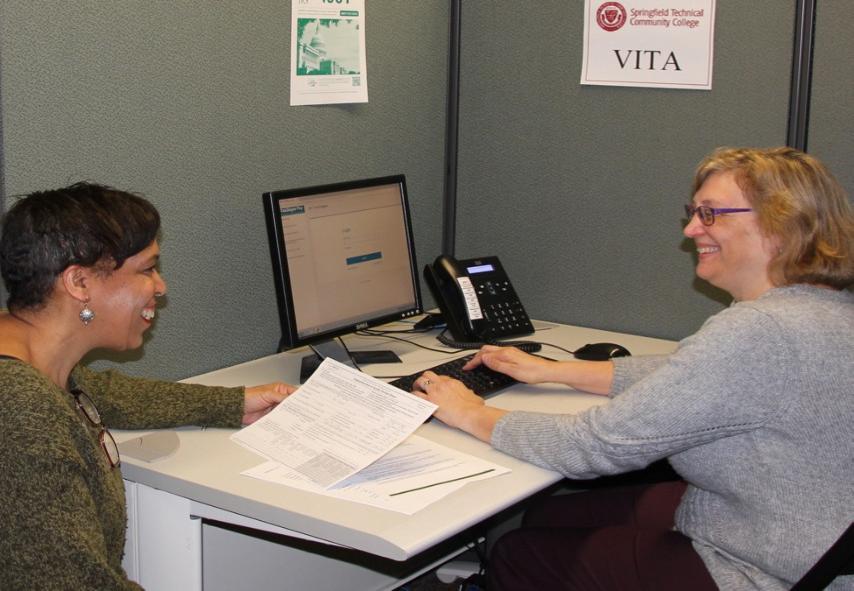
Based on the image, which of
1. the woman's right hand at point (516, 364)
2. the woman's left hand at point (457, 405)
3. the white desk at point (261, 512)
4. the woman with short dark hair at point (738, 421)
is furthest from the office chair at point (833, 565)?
the woman's right hand at point (516, 364)

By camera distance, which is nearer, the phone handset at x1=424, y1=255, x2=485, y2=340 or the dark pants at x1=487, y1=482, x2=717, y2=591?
the dark pants at x1=487, y1=482, x2=717, y2=591

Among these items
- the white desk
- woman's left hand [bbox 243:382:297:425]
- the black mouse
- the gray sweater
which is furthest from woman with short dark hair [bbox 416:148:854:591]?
the black mouse

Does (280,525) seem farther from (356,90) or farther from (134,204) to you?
(356,90)

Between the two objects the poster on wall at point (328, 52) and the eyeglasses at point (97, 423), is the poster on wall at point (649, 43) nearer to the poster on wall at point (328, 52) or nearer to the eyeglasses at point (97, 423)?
the poster on wall at point (328, 52)

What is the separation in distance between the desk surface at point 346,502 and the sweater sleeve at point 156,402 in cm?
2

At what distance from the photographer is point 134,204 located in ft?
4.55

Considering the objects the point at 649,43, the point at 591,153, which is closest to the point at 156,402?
the point at 591,153

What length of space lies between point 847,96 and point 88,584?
5.15ft

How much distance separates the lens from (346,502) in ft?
4.32

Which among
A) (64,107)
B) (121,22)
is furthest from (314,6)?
(64,107)

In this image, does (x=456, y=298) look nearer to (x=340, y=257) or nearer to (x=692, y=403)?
(x=340, y=257)

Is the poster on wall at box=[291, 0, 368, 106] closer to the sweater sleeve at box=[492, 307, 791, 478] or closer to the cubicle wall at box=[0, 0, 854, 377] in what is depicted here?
the cubicle wall at box=[0, 0, 854, 377]

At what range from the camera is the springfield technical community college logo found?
83.7 inches

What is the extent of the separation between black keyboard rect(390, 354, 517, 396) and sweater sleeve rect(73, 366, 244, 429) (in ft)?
0.96
